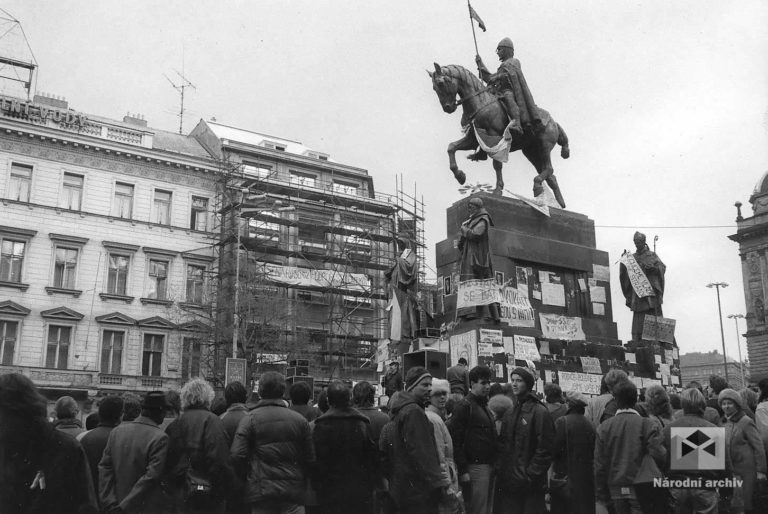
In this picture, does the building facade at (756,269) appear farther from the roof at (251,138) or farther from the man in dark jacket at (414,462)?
the man in dark jacket at (414,462)

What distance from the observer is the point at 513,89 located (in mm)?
17281

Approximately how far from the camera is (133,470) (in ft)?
21.6

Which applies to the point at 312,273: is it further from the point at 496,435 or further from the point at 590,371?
the point at 496,435

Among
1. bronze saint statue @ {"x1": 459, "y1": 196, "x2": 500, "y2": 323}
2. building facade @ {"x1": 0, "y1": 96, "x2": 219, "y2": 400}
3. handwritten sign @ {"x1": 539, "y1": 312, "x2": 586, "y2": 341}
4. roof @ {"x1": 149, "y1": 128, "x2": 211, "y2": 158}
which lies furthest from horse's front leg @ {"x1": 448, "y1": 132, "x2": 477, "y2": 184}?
roof @ {"x1": 149, "y1": 128, "x2": 211, "y2": 158}

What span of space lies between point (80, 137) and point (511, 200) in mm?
33767

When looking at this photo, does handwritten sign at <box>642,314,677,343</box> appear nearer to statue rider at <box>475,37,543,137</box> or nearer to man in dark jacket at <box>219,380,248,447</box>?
statue rider at <box>475,37,543,137</box>

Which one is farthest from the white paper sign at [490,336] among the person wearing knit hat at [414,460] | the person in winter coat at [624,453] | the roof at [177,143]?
the roof at [177,143]

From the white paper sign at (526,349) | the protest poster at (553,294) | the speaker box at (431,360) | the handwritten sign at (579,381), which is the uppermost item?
the protest poster at (553,294)

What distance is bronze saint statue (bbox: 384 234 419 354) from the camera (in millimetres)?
16922

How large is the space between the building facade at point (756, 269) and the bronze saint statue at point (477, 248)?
139ft

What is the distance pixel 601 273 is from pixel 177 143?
39816 mm

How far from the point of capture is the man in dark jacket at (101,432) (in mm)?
7211

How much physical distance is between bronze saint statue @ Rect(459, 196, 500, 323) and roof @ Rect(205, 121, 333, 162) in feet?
131

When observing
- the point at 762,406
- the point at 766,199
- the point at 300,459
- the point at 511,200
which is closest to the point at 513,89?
the point at 511,200
